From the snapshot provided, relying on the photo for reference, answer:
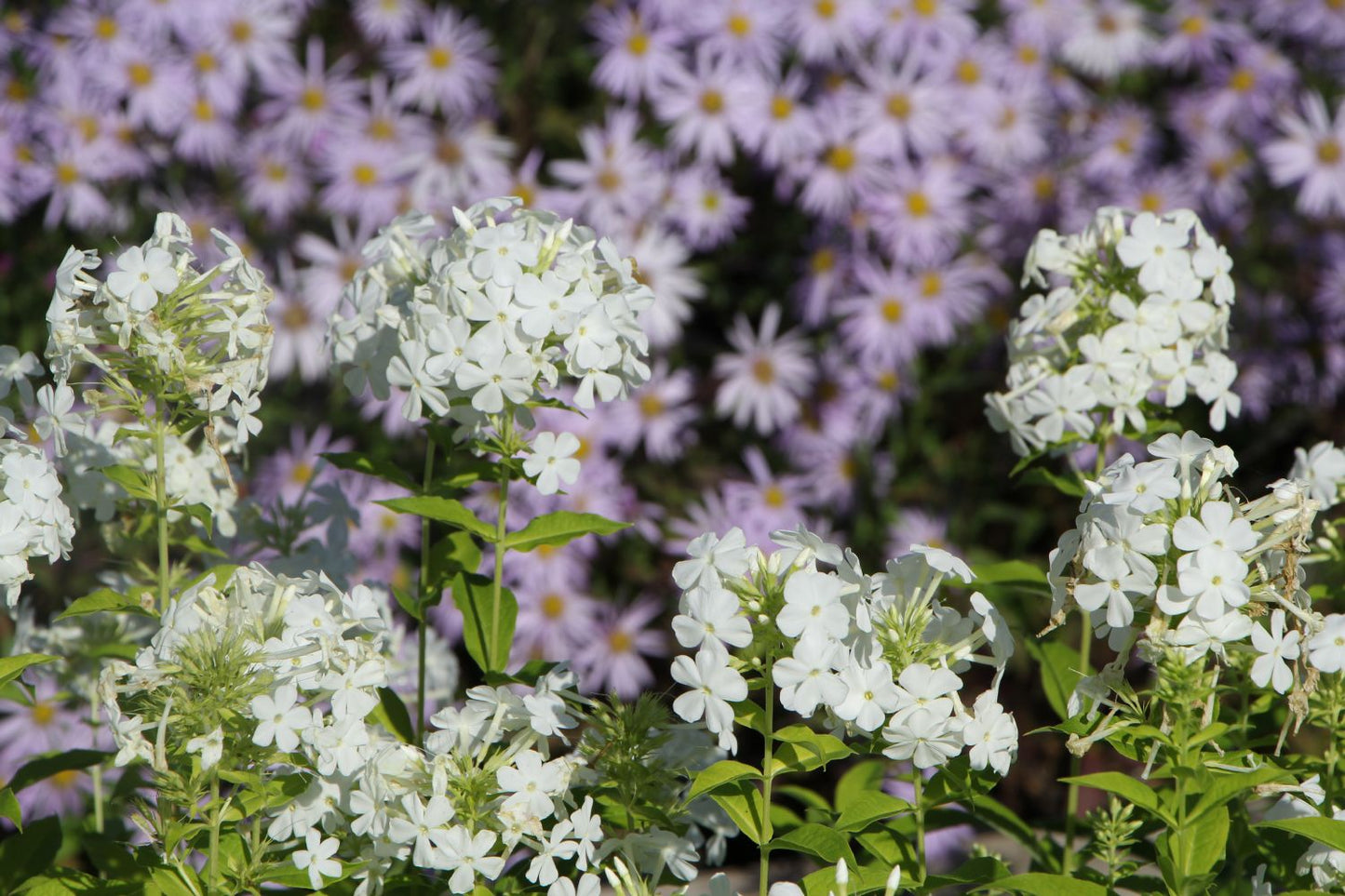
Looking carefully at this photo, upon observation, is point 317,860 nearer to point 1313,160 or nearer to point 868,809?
point 868,809

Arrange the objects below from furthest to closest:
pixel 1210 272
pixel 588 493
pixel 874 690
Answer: pixel 588 493, pixel 1210 272, pixel 874 690

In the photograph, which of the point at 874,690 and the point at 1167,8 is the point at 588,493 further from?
the point at 1167,8

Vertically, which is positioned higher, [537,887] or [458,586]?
[458,586]

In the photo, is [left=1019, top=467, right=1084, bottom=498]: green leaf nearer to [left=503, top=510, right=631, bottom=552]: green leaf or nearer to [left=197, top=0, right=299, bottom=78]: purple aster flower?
[left=503, top=510, right=631, bottom=552]: green leaf

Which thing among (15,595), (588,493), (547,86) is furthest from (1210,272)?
(547,86)

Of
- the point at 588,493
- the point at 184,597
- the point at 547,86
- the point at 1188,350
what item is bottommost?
the point at 588,493

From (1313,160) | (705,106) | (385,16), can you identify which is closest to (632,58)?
(705,106)

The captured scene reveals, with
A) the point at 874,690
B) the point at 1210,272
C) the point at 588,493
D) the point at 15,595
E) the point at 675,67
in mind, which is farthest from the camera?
the point at 675,67
